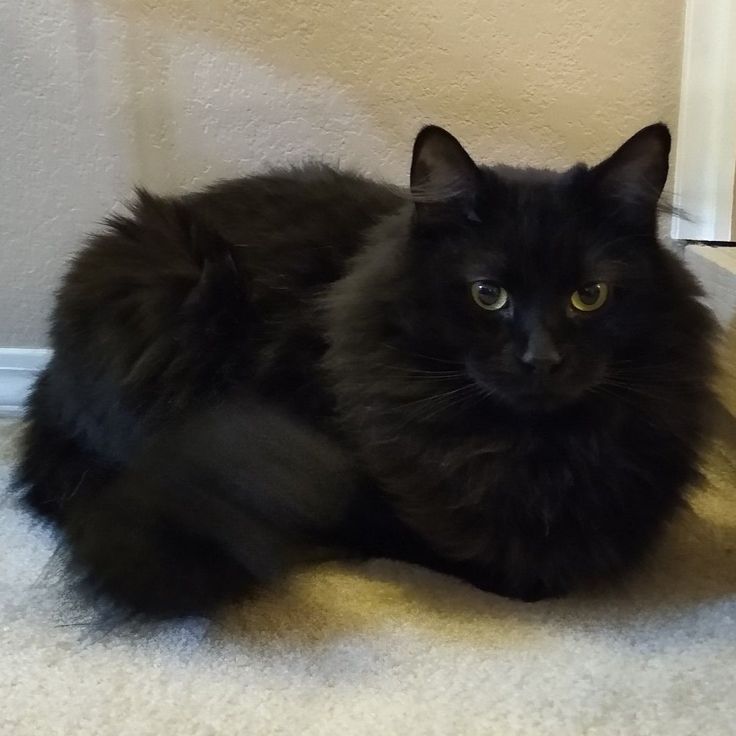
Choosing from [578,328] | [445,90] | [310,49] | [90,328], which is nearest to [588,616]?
[578,328]

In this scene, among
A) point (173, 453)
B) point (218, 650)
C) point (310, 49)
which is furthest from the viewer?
point (310, 49)

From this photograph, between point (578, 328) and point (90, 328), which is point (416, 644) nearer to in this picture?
point (578, 328)

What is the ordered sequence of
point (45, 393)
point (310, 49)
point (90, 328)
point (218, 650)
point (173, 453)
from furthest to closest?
1. point (310, 49)
2. point (45, 393)
3. point (90, 328)
4. point (173, 453)
5. point (218, 650)

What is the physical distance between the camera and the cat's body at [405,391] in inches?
39.5

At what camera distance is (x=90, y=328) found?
1249mm

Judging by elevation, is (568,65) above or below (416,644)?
above

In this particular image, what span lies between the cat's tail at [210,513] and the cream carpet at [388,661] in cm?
6

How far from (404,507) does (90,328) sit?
0.52 meters

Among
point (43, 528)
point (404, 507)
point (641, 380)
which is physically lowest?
point (43, 528)

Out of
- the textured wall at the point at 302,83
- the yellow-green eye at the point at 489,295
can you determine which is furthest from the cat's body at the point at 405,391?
the textured wall at the point at 302,83

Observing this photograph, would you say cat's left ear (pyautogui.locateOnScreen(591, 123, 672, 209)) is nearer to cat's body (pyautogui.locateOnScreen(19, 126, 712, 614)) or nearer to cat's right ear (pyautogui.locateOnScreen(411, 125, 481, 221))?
cat's body (pyautogui.locateOnScreen(19, 126, 712, 614))

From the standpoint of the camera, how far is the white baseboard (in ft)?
5.80

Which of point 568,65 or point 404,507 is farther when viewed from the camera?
point 568,65

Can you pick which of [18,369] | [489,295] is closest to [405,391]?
[489,295]
